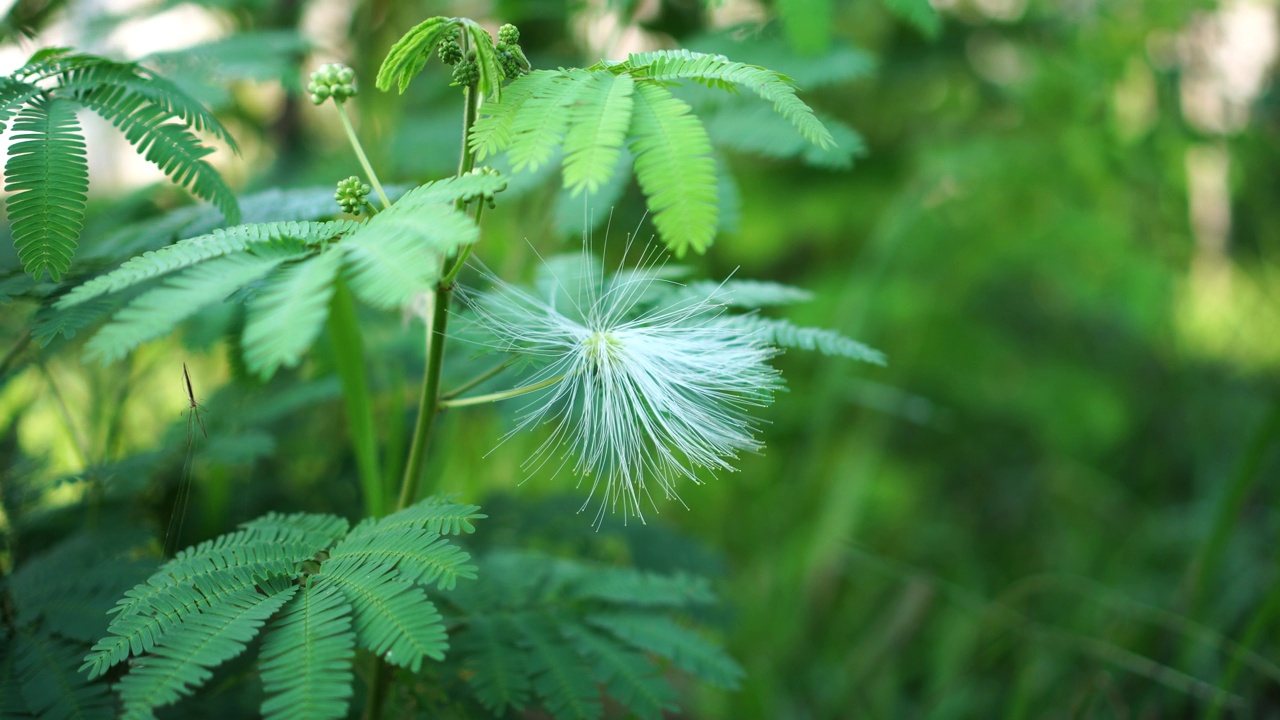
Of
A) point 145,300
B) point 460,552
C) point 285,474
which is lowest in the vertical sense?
point 285,474

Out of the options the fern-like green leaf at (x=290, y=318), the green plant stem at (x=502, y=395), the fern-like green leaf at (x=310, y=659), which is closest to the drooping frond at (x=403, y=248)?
the fern-like green leaf at (x=290, y=318)

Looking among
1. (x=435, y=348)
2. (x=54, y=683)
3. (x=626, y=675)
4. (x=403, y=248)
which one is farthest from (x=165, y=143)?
(x=626, y=675)

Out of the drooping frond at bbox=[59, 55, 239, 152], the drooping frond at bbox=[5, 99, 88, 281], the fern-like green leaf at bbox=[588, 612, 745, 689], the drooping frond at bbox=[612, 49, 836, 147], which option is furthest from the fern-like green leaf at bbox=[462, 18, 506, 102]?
the fern-like green leaf at bbox=[588, 612, 745, 689]

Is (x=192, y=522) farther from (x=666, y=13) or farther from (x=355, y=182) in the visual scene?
(x=666, y=13)

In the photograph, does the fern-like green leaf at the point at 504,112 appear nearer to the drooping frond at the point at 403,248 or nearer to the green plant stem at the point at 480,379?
the drooping frond at the point at 403,248

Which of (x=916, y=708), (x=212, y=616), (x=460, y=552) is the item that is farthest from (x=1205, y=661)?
(x=212, y=616)

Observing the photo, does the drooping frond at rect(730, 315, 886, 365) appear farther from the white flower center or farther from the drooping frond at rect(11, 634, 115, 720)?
the drooping frond at rect(11, 634, 115, 720)

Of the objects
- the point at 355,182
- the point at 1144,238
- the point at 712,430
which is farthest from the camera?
the point at 1144,238

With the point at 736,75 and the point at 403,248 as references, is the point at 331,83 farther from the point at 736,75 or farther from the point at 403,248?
the point at 736,75
